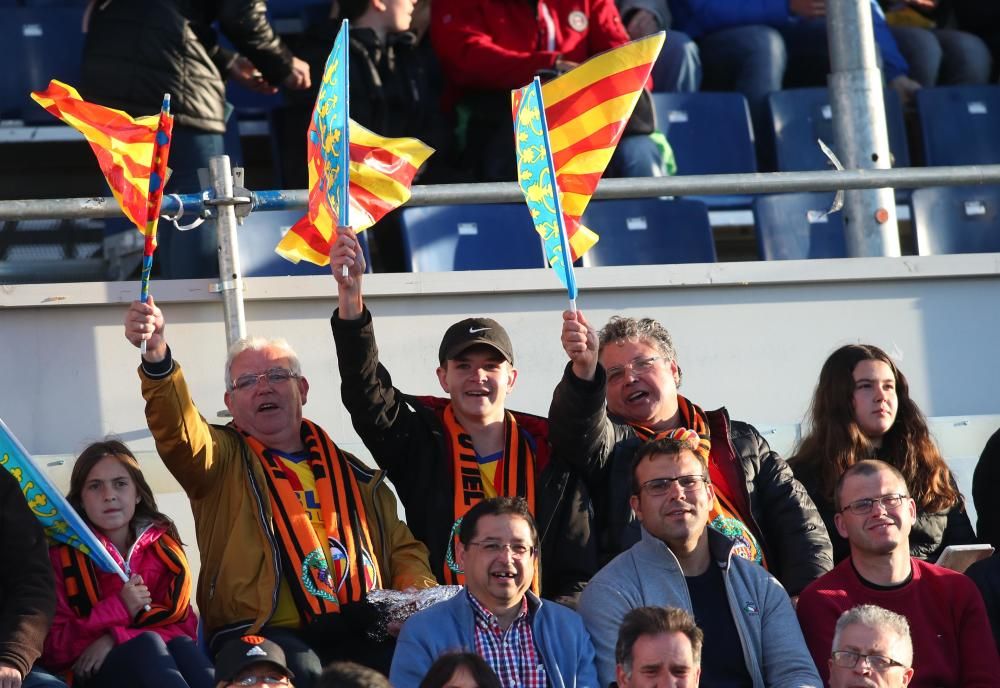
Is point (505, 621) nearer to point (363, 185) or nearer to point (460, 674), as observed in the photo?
point (460, 674)

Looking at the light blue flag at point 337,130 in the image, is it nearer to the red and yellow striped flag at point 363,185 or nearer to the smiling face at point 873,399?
the red and yellow striped flag at point 363,185

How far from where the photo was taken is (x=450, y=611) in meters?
4.66

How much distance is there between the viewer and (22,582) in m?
4.69

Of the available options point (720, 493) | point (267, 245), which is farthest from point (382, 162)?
point (720, 493)

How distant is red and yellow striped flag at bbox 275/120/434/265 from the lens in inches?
213

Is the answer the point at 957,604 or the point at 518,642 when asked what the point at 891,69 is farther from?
the point at 518,642

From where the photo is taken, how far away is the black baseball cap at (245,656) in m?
4.30

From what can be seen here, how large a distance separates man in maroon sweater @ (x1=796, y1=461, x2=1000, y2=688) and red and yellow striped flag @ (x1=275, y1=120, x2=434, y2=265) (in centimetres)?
164

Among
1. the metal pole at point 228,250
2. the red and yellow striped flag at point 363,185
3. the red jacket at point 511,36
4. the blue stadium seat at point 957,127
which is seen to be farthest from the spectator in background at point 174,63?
the blue stadium seat at point 957,127

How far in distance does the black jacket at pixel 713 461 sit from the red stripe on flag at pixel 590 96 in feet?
3.00

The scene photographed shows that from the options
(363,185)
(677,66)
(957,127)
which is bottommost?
(363,185)

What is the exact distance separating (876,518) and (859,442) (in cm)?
65

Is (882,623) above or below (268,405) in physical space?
below

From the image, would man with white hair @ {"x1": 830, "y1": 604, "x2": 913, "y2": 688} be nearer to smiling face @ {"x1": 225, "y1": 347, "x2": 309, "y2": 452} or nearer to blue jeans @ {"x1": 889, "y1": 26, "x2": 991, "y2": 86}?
smiling face @ {"x1": 225, "y1": 347, "x2": 309, "y2": 452}
